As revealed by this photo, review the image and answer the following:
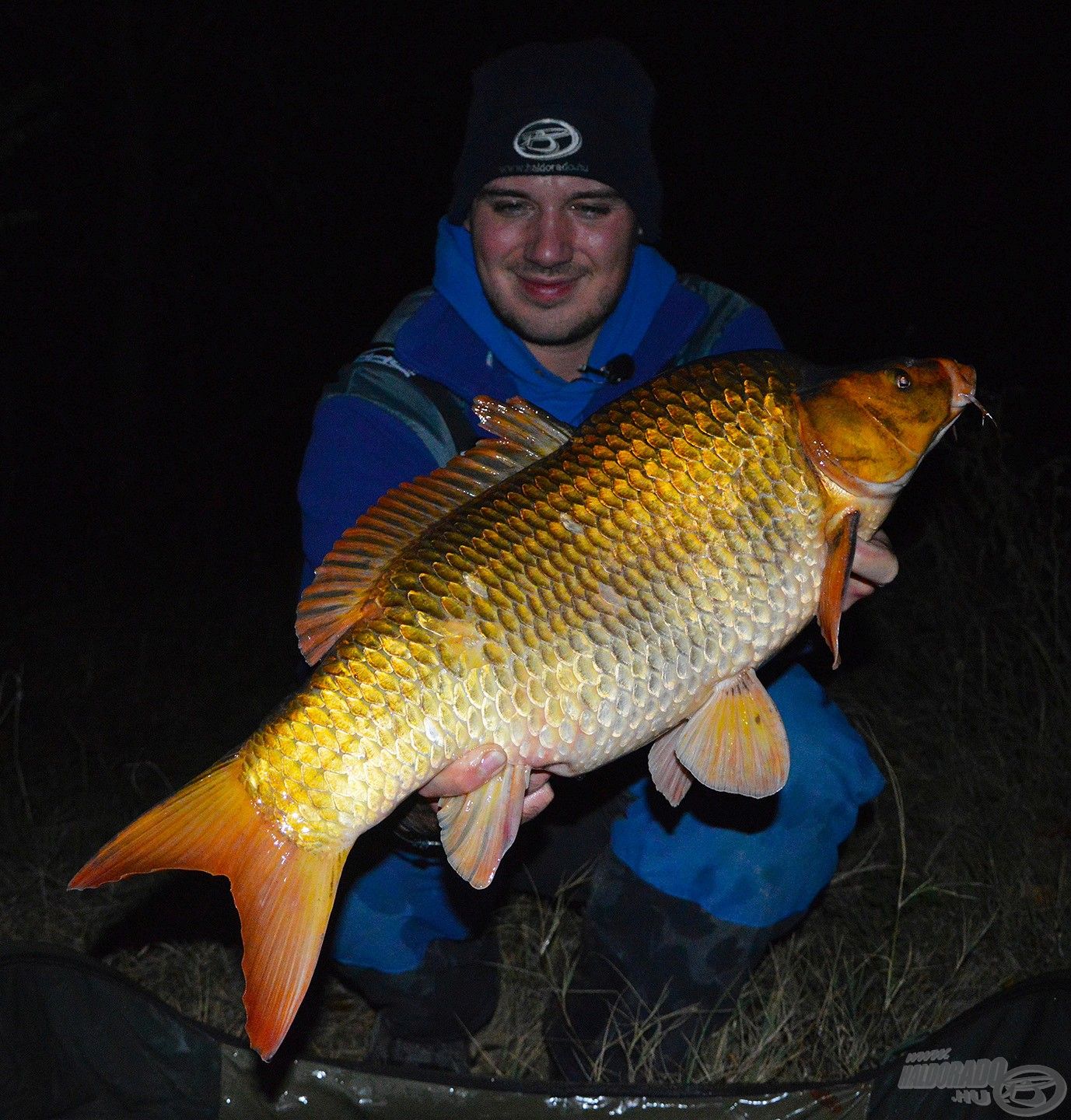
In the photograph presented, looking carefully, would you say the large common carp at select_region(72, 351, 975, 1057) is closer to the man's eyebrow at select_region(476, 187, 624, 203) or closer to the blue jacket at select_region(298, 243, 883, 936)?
the blue jacket at select_region(298, 243, 883, 936)

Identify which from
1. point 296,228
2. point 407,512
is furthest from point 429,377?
point 296,228

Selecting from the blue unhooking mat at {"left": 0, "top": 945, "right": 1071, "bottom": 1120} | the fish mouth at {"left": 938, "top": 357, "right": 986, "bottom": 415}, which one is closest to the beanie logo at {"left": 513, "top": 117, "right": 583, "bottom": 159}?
the fish mouth at {"left": 938, "top": 357, "right": 986, "bottom": 415}

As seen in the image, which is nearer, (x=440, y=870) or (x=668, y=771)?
(x=668, y=771)

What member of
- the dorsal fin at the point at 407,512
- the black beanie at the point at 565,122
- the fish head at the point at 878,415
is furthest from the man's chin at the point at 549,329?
the fish head at the point at 878,415

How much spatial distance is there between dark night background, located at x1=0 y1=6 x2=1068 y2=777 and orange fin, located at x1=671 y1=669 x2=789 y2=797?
2609 mm

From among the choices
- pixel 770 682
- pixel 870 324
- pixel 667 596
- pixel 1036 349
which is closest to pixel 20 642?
pixel 770 682

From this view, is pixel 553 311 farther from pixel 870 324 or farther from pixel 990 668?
pixel 870 324

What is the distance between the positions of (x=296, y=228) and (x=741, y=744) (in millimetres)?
9447

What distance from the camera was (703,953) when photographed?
1977 mm

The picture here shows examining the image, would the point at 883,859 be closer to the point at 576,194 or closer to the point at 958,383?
the point at 958,383

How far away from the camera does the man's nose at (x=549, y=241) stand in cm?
222

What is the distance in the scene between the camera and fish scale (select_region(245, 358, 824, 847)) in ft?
4.43

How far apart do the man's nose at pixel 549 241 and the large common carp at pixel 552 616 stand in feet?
2.48

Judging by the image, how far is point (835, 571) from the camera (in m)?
1.47
